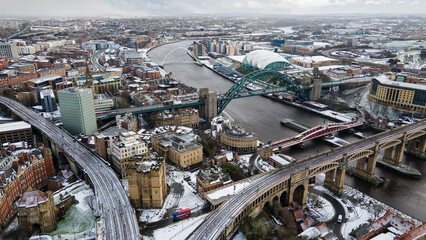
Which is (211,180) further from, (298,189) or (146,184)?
(298,189)

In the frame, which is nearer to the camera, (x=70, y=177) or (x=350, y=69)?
(x=70, y=177)

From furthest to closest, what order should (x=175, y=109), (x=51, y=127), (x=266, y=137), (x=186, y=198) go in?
(x=175, y=109), (x=266, y=137), (x=51, y=127), (x=186, y=198)

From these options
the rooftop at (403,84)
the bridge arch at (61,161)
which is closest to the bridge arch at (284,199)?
the bridge arch at (61,161)

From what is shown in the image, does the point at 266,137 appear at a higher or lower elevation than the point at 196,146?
lower

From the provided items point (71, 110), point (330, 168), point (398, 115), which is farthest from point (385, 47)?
point (71, 110)

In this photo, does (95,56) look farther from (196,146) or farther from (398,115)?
(398,115)

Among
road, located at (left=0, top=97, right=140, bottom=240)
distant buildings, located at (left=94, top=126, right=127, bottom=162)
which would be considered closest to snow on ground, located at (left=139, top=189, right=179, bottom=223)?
road, located at (left=0, top=97, right=140, bottom=240)

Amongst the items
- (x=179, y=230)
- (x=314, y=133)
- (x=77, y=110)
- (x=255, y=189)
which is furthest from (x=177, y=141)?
(x=314, y=133)
